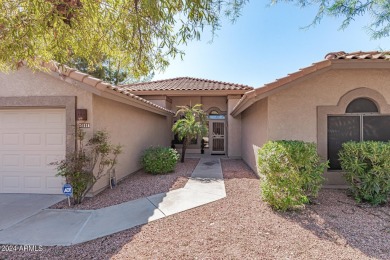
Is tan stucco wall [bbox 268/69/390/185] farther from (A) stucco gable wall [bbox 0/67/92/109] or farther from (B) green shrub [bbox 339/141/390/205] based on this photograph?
(A) stucco gable wall [bbox 0/67/92/109]

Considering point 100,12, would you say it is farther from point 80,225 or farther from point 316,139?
point 316,139

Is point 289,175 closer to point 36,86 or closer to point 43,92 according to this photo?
point 43,92

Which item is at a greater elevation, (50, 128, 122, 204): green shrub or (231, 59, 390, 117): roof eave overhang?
(231, 59, 390, 117): roof eave overhang

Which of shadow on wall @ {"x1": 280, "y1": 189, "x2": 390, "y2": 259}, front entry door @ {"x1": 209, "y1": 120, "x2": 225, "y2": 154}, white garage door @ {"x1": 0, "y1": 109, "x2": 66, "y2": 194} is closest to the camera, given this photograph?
shadow on wall @ {"x1": 280, "y1": 189, "x2": 390, "y2": 259}

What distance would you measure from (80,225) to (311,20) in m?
7.30

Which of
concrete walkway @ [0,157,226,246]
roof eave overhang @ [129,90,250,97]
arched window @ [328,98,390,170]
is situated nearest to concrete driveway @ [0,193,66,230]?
concrete walkway @ [0,157,226,246]

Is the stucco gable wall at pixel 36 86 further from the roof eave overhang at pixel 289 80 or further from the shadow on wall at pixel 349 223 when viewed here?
the shadow on wall at pixel 349 223

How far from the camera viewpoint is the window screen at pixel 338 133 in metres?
6.80

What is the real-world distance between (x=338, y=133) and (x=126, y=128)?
25.2 ft

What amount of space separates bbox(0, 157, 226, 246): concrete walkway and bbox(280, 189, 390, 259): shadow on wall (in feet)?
7.77

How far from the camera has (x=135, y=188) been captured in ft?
23.3

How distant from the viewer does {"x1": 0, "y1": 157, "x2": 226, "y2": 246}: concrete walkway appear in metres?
4.02

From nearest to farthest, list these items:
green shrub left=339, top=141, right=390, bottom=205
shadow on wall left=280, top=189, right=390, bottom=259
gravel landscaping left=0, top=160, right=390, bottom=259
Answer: gravel landscaping left=0, top=160, right=390, bottom=259
shadow on wall left=280, top=189, right=390, bottom=259
green shrub left=339, top=141, right=390, bottom=205

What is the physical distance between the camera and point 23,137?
6.70 meters
